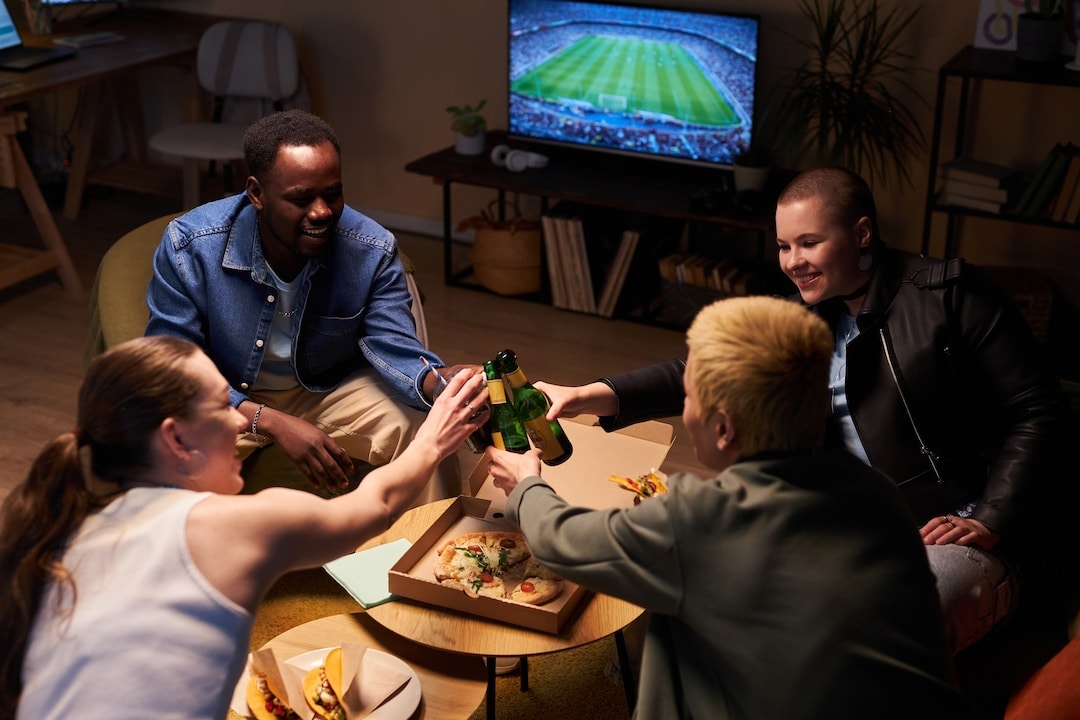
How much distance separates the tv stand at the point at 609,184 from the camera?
163 inches

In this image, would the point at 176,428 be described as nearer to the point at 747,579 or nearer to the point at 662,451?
the point at 747,579

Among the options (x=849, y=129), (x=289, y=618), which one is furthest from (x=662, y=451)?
(x=849, y=129)

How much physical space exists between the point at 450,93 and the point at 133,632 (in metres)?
3.77

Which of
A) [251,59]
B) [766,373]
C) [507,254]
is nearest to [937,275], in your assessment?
[766,373]

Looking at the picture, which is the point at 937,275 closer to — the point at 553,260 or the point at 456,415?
the point at 456,415

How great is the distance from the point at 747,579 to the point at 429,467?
655 mm

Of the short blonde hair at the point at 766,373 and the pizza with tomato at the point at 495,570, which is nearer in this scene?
the short blonde hair at the point at 766,373

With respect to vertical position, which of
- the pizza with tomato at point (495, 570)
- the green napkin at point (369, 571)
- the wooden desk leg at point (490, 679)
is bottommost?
the wooden desk leg at point (490, 679)

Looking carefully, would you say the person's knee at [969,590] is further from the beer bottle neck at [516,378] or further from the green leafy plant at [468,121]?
the green leafy plant at [468,121]

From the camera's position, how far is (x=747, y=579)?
4.96ft

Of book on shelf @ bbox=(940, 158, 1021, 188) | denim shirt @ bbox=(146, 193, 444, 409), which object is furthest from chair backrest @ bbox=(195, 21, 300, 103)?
book on shelf @ bbox=(940, 158, 1021, 188)

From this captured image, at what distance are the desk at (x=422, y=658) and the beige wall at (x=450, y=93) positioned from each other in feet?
9.21

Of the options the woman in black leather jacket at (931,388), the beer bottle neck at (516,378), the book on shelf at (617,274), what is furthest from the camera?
the book on shelf at (617,274)

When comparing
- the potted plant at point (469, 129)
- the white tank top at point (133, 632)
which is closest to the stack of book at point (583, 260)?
the potted plant at point (469, 129)
